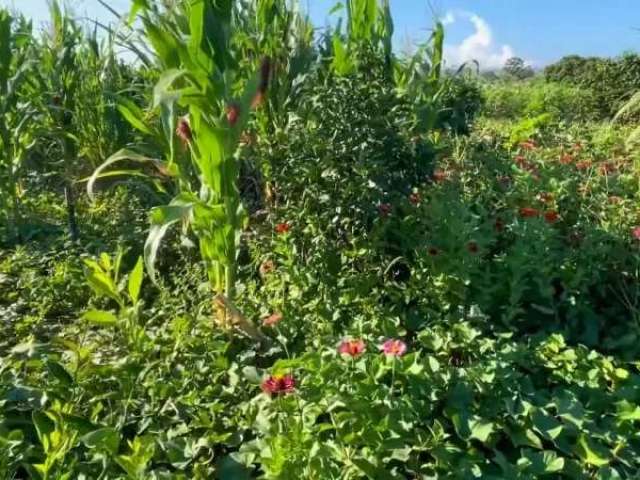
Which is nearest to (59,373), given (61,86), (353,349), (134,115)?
(353,349)

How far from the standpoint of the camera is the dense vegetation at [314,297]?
5.30 ft

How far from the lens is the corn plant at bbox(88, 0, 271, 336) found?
2.09m

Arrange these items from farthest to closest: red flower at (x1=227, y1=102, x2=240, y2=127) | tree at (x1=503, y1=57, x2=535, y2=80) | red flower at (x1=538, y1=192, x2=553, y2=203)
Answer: tree at (x1=503, y1=57, x2=535, y2=80) < red flower at (x1=538, y1=192, x2=553, y2=203) < red flower at (x1=227, y1=102, x2=240, y2=127)

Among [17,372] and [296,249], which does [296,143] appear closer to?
[296,249]

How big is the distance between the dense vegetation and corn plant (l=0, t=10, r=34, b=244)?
0.8 inches

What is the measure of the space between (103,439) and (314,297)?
98 centimetres

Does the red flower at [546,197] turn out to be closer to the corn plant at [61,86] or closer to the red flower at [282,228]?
the red flower at [282,228]

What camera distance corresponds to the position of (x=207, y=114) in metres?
2.17

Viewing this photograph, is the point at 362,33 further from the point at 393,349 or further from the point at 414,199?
the point at 393,349

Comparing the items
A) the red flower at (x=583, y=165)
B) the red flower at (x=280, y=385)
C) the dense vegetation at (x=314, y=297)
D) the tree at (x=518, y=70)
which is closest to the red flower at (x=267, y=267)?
the dense vegetation at (x=314, y=297)

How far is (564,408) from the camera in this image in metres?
1.67

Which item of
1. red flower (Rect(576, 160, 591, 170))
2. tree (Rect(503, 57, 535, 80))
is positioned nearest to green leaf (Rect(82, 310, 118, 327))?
red flower (Rect(576, 160, 591, 170))

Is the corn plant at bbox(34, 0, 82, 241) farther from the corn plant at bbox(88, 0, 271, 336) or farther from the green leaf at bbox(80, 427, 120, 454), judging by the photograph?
the green leaf at bbox(80, 427, 120, 454)

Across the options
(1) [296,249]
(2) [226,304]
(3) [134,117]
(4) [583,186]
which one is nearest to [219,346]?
(2) [226,304]
